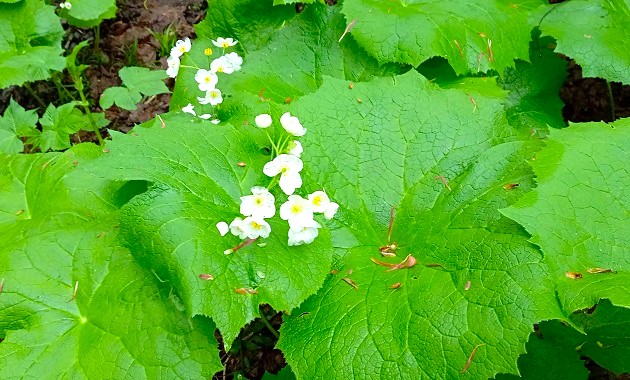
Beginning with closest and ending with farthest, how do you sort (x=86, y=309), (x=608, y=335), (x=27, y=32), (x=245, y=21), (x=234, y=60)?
(x=86, y=309), (x=608, y=335), (x=234, y=60), (x=245, y=21), (x=27, y=32)

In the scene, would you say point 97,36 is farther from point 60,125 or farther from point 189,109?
point 189,109

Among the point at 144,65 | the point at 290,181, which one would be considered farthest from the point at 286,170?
the point at 144,65

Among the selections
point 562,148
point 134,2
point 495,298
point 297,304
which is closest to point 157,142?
point 297,304

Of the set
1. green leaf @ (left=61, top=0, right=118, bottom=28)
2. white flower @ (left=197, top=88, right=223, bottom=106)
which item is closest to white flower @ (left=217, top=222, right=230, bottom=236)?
white flower @ (left=197, top=88, right=223, bottom=106)

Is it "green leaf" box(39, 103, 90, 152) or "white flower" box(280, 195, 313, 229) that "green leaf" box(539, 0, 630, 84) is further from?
"green leaf" box(39, 103, 90, 152)

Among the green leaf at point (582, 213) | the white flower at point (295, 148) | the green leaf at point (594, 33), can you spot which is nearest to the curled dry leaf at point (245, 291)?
the white flower at point (295, 148)

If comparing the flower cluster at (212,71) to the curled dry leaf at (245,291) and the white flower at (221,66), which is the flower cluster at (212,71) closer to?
the white flower at (221,66)
